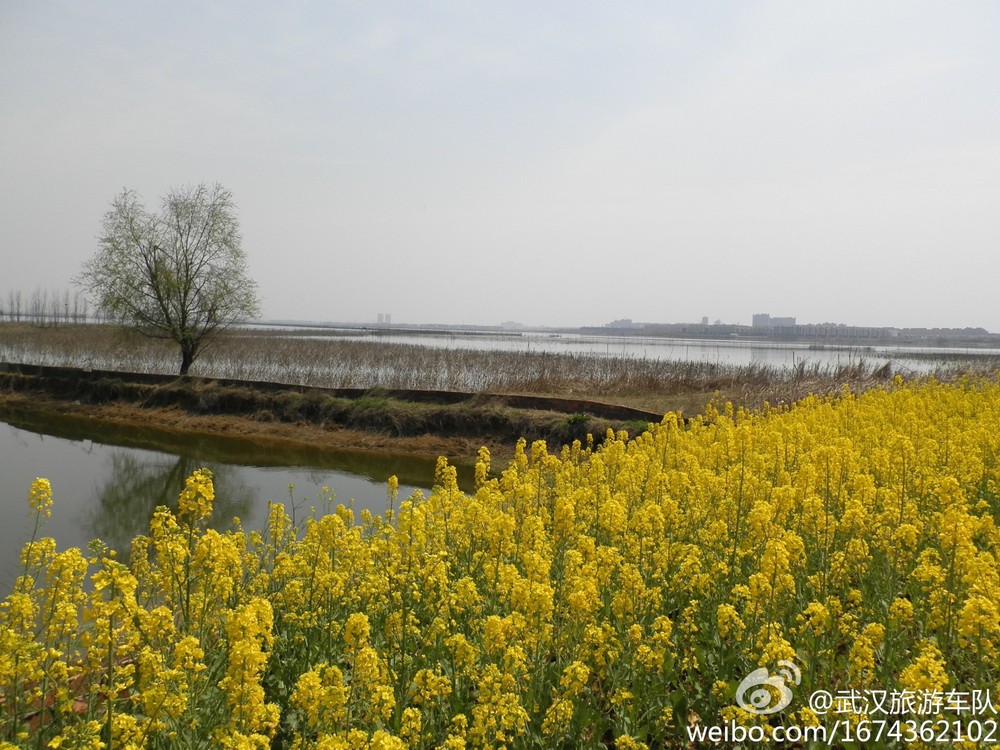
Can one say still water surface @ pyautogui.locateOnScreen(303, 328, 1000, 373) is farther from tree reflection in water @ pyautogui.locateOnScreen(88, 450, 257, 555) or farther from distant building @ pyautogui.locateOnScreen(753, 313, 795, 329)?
distant building @ pyautogui.locateOnScreen(753, 313, 795, 329)

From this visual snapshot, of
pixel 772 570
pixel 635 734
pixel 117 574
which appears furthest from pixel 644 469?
pixel 117 574

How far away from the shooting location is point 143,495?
1402 centimetres

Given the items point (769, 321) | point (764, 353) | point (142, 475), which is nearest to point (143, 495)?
point (142, 475)

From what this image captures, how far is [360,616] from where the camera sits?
2.98 metres

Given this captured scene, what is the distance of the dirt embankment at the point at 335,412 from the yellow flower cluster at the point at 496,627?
12.5 meters

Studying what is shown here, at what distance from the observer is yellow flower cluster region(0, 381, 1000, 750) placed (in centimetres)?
289

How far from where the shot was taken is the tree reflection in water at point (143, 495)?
36.3 ft

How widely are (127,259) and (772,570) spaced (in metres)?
32.1

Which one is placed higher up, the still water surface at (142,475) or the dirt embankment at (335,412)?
the dirt embankment at (335,412)

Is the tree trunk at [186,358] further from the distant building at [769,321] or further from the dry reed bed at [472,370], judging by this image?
the distant building at [769,321]

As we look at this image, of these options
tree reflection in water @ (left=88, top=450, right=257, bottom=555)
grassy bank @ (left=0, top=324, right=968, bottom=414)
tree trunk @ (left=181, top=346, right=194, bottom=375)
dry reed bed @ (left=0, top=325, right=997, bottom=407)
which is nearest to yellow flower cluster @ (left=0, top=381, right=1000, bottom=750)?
tree reflection in water @ (left=88, top=450, right=257, bottom=555)

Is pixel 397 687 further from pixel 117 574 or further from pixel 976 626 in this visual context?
pixel 976 626

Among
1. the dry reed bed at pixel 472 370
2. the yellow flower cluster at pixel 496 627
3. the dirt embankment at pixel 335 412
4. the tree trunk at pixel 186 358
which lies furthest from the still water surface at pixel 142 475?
the dry reed bed at pixel 472 370

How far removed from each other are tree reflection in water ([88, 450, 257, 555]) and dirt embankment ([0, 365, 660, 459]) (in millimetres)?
4296
